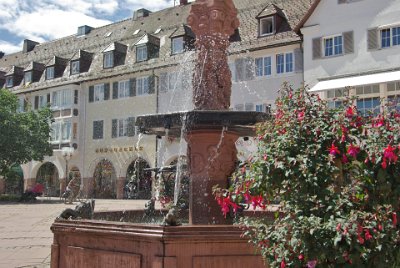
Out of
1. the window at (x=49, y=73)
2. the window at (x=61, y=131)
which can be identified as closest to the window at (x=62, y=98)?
the window at (x=61, y=131)

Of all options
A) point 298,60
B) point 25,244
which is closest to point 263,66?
point 298,60

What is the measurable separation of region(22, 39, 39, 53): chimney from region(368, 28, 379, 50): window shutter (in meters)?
38.5

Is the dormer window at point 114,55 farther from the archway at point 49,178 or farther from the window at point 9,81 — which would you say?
the window at point 9,81

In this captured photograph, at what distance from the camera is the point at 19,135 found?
35969 millimetres

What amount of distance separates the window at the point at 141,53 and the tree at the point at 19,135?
8.23 metres

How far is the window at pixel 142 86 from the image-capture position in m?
36.7

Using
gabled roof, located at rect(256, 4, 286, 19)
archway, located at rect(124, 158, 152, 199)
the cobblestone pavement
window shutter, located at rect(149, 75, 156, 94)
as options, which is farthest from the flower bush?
window shutter, located at rect(149, 75, 156, 94)

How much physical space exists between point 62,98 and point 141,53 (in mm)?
8496

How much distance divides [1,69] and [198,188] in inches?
1978

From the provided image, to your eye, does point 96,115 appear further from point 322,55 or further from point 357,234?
point 357,234

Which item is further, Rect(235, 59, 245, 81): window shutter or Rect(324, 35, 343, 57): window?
Rect(235, 59, 245, 81): window shutter

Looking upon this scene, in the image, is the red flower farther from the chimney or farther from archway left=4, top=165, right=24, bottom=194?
the chimney

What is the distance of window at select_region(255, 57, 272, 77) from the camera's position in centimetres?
3037

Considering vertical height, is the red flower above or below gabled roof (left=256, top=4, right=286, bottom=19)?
below
